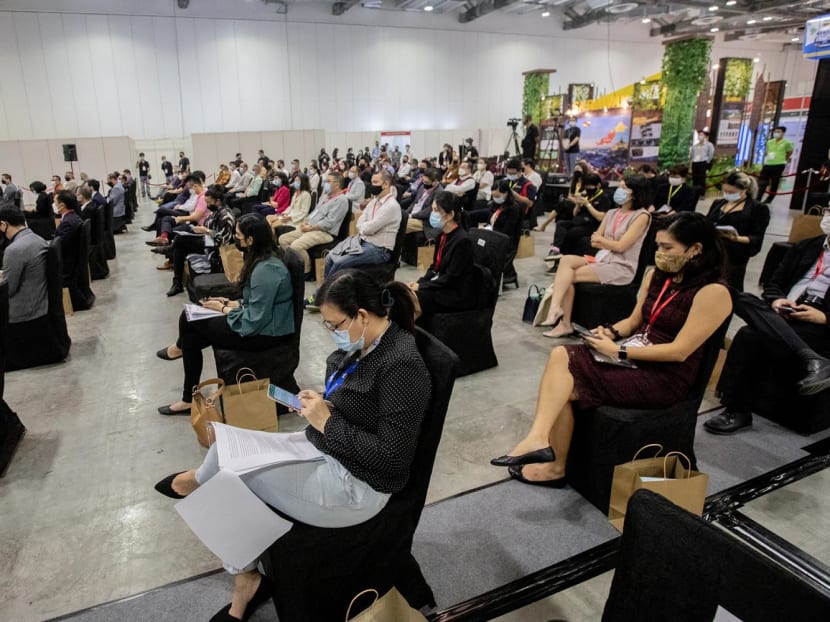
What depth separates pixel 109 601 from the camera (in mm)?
2041

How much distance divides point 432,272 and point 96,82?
18716 millimetres

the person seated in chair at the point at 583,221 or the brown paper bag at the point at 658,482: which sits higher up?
the person seated in chair at the point at 583,221

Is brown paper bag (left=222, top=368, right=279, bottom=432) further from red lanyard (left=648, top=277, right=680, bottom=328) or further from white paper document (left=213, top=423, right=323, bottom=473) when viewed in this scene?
red lanyard (left=648, top=277, right=680, bottom=328)

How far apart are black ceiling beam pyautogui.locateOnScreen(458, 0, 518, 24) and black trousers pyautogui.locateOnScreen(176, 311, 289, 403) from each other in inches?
763

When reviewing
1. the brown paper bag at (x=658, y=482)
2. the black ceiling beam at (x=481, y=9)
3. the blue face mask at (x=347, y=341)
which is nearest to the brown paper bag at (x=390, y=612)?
the blue face mask at (x=347, y=341)

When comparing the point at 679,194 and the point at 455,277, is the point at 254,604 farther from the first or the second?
the point at 679,194

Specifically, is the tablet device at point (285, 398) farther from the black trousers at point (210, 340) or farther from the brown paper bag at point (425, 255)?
the brown paper bag at point (425, 255)

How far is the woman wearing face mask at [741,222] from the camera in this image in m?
4.68

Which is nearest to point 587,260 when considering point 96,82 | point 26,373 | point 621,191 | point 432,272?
point 621,191

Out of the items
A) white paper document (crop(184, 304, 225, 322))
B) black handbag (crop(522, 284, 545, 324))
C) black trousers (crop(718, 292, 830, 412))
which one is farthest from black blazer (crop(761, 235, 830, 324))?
white paper document (crop(184, 304, 225, 322))

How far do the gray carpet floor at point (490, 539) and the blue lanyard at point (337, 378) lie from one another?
778 mm

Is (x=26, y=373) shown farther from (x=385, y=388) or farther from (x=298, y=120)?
(x=298, y=120)

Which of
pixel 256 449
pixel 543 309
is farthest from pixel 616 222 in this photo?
pixel 256 449

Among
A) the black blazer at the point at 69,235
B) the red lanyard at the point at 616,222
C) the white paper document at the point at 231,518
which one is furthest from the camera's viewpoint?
the black blazer at the point at 69,235
